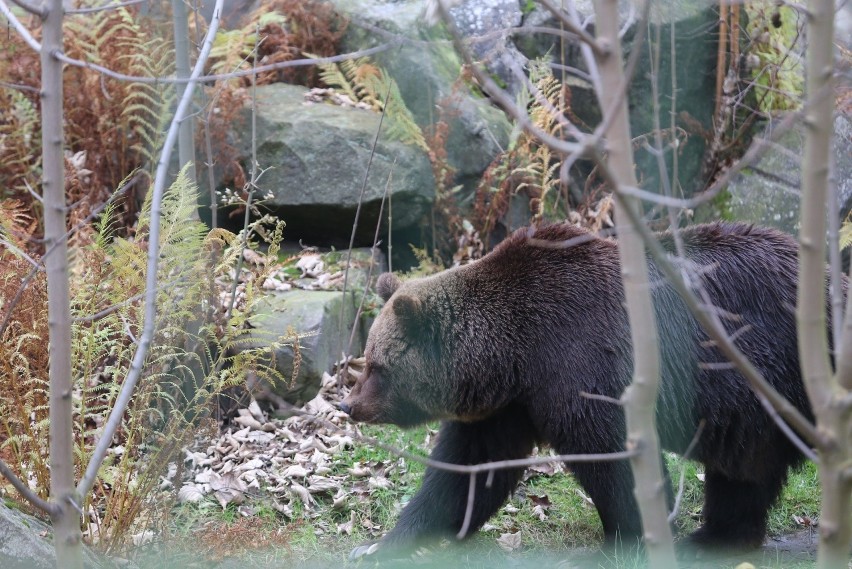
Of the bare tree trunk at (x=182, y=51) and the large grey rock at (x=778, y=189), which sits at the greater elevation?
the bare tree trunk at (x=182, y=51)

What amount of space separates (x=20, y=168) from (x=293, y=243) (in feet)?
8.56

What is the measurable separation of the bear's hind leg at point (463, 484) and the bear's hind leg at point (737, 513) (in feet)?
4.12

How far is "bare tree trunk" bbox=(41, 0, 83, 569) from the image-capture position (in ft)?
8.55

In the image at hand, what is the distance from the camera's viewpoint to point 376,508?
6.04 m

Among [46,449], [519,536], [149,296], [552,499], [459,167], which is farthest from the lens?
[459,167]

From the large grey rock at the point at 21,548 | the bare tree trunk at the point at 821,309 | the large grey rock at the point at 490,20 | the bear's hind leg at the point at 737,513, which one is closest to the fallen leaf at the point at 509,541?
the bear's hind leg at the point at 737,513

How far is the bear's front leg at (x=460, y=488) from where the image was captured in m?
5.29

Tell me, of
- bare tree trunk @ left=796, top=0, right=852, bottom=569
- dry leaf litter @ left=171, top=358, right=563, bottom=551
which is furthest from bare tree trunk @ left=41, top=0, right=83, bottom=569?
dry leaf litter @ left=171, top=358, right=563, bottom=551

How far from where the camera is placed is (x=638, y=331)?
2180 mm

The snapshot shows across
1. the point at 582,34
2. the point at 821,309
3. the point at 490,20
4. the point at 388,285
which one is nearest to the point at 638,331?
the point at 821,309

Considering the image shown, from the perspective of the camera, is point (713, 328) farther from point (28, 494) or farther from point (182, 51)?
point (182, 51)

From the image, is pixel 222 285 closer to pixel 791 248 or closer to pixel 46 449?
pixel 46 449

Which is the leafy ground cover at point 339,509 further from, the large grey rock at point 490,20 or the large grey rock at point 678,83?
the large grey rock at point 490,20

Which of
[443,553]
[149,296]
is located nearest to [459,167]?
[443,553]
